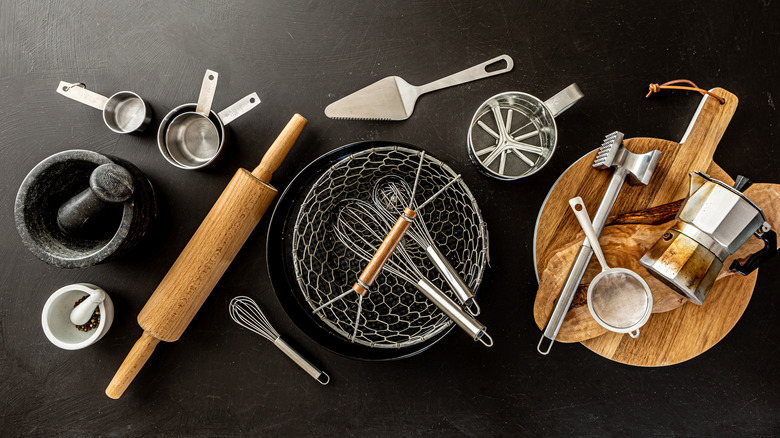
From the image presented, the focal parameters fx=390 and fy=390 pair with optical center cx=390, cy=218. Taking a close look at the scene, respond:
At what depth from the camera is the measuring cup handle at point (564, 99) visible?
0.69 metres

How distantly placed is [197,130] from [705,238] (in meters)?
0.84

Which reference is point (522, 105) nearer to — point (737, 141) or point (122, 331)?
point (737, 141)

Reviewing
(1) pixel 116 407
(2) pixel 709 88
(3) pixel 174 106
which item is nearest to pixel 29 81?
(3) pixel 174 106

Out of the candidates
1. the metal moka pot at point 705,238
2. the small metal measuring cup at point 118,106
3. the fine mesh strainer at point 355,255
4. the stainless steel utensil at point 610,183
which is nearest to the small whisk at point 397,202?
the fine mesh strainer at point 355,255

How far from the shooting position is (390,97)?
73cm

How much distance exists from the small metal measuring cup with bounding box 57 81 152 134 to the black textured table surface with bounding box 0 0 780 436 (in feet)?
0.09

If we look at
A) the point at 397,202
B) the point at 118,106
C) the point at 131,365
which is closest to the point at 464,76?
the point at 397,202

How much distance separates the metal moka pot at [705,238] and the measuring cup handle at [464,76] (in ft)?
1.24

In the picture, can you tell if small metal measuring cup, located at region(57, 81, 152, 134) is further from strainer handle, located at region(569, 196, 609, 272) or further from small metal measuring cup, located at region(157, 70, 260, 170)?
strainer handle, located at region(569, 196, 609, 272)

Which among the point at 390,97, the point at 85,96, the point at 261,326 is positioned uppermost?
the point at 85,96

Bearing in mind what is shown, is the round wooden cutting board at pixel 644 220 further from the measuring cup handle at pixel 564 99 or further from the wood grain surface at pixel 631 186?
the measuring cup handle at pixel 564 99

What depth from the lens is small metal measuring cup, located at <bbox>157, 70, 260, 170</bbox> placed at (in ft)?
2.28

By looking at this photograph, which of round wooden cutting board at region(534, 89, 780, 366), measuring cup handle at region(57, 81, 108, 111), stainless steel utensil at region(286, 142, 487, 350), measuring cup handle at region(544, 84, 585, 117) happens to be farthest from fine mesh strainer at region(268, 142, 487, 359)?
measuring cup handle at region(57, 81, 108, 111)

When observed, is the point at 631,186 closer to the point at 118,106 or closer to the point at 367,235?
the point at 367,235
